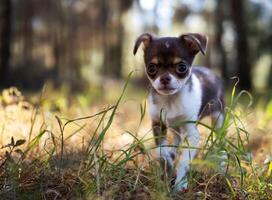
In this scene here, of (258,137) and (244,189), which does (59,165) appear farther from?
(258,137)

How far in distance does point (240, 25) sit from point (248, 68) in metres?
1.48

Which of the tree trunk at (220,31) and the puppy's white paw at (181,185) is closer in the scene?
the puppy's white paw at (181,185)

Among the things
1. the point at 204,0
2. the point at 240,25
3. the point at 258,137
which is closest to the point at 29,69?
the point at 240,25

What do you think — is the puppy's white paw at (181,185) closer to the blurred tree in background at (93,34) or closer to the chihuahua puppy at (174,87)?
the chihuahua puppy at (174,87)

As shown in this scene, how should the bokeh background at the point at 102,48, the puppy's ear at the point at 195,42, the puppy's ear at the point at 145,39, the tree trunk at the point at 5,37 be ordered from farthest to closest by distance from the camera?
the tree trunk at the point at 5,37, the bokeh background at the point at 102,48, the puppy's ear at the point at 145,39, the puppy's ear at the point at 195,42

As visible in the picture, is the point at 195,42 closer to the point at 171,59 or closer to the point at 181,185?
the point at 171,59

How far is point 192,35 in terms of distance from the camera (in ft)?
13.0

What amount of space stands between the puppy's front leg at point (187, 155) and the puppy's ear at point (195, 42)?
551mm

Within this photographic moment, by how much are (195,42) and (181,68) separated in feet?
0.82

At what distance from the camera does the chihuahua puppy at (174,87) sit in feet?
12.3

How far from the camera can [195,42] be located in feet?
12.9

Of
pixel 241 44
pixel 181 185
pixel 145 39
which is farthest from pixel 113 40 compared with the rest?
pixel 181 185

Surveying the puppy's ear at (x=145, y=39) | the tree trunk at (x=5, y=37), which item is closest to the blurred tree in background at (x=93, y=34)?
the tree trunk at (x=5, y=37)

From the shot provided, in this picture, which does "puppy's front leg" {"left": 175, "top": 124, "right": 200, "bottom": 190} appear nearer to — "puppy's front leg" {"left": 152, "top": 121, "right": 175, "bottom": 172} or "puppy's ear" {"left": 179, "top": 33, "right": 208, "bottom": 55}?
"puppy's front leg" {"left": 152, "top": 121, "right": 175, "bottom": 172}
